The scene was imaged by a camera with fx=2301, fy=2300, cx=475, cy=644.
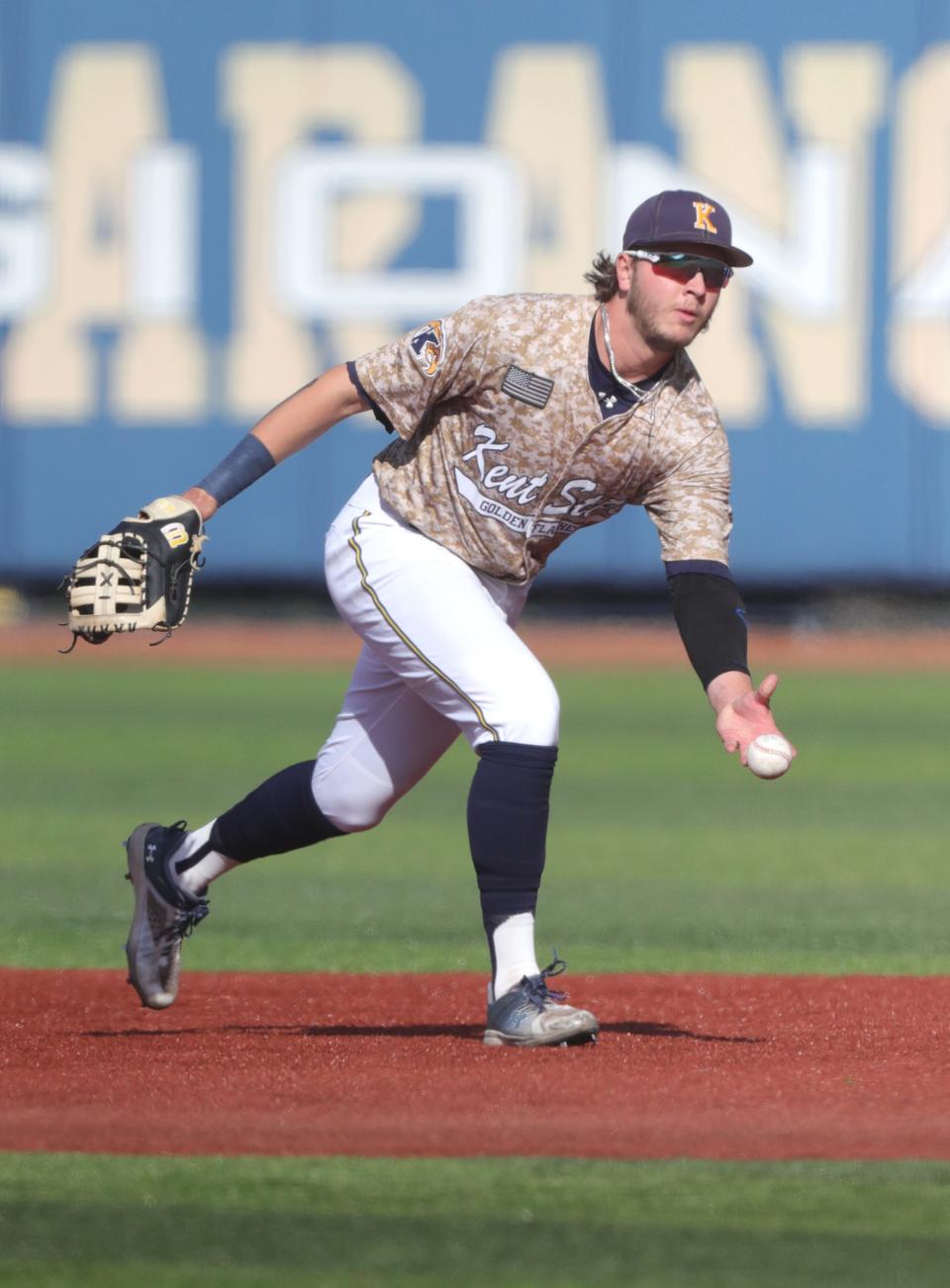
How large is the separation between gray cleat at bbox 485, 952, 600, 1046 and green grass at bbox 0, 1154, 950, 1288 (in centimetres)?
96

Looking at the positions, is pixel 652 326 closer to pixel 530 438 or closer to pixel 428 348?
pixel 530 438

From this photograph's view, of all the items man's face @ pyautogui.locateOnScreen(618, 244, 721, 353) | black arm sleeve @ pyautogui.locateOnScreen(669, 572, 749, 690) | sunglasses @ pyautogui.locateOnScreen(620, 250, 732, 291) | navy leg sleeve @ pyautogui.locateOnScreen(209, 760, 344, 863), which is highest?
sunglasses @ pyautogui.locateOnScreen(620, 250, 732, 291)

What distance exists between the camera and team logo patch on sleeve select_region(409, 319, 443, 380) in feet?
15.6

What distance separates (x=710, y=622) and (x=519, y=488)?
48cm

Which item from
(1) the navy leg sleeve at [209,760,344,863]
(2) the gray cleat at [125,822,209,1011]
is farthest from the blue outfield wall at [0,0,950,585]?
(1) the navy leg sleeve at [209,760,344,863]

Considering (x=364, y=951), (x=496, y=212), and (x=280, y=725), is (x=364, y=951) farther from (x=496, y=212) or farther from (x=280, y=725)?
(x=496, y=212)

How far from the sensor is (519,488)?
15.7 feet

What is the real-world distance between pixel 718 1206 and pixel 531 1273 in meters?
0.48

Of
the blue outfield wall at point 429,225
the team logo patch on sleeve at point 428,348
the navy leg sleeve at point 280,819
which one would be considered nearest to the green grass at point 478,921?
the navy leg sleeve at point 280,819

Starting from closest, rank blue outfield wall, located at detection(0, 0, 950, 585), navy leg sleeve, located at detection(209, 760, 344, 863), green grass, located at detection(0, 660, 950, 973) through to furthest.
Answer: navy leg sleeve, located at detection(209, 760, 344, 863), green grass, located at detection(0, 660, 950, 973), blue outfield wall, located at detection(0, 0, 950, 585)

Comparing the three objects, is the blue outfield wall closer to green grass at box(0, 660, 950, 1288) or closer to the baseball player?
green grass at box(0, 660, 950, 1288)

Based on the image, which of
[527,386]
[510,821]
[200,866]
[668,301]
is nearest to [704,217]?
[668,301]

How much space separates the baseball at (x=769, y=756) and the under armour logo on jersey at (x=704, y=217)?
1.07m

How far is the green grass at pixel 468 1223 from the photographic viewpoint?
313 centimetres
